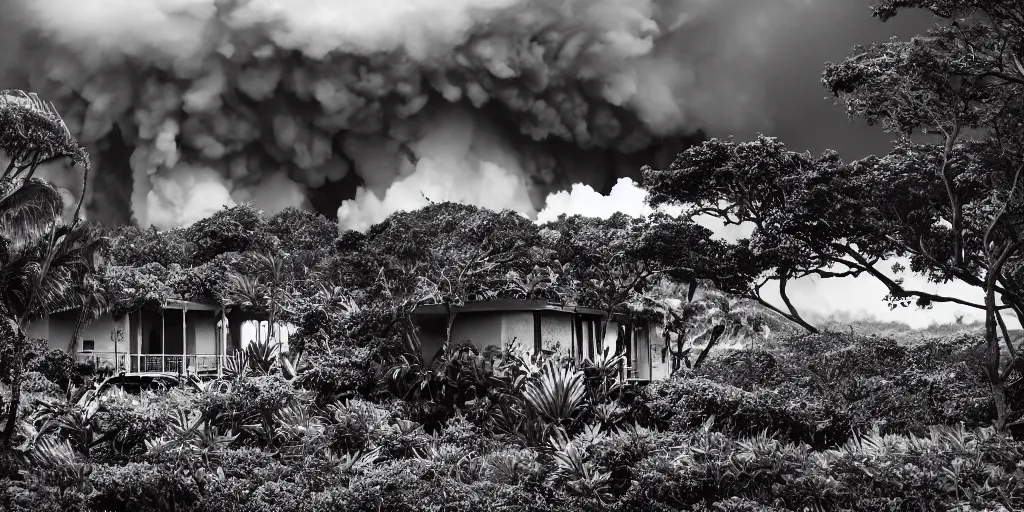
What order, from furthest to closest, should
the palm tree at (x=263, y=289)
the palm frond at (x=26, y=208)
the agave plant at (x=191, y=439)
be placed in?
the palm tree at (x=263, y=289) → the agave plant at (x=191, y=439) → the palm frond at (x=26, y=208)

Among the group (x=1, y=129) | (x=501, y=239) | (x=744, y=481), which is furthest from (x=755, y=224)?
(x=1, y=129)

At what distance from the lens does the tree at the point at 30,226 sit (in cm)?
1731

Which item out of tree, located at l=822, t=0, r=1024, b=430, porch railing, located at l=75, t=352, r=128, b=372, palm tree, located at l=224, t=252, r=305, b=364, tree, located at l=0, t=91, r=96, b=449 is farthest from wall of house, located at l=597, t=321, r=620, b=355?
tree, located at l=0, t=91, r=96, b=449

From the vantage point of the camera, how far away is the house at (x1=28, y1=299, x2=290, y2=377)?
32.2 meters

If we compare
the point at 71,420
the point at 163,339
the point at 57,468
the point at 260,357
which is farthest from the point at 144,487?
the point at 163,339

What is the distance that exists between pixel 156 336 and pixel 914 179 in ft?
96.2

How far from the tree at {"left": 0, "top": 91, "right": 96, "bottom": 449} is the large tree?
17615 millimetres

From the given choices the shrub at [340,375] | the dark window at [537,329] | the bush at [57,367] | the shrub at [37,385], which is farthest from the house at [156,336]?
the dark window at [537,329]

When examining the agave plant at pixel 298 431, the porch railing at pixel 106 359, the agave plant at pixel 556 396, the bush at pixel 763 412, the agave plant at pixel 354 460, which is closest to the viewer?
the agave plant at pixel 354 460

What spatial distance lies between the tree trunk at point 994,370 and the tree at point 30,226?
788 inches

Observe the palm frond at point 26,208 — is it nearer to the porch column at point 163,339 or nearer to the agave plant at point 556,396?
the agave plant at point 556,396

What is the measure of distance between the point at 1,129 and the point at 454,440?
A: 494 inches

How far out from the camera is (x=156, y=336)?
3669 centimetres

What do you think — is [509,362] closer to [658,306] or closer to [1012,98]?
[658,306]
